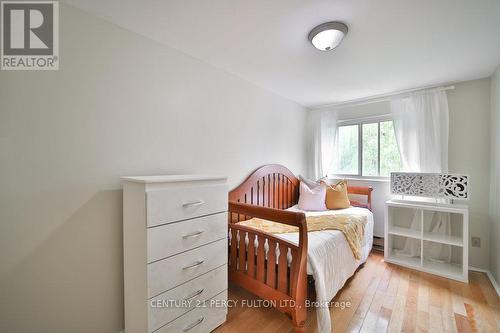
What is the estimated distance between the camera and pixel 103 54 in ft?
4.57

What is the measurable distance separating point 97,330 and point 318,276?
4.94 feet

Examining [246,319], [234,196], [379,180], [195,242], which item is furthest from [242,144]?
[379,180]

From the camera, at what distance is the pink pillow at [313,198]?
9.46 feet

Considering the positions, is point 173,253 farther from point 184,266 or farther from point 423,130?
point 423,130

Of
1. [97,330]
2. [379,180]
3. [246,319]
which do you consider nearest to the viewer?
[97,330]

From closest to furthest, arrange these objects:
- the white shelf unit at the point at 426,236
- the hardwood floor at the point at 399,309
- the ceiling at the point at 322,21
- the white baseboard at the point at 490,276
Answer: the ceiling at the point at 322,21, the hardwood floor at the point at 399,309, the white baseboard at the point at 490,276, the white shelf unit at the point at 426,236

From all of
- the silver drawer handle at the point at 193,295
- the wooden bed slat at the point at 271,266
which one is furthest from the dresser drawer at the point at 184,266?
the wooden bed slat at the point at 271,266

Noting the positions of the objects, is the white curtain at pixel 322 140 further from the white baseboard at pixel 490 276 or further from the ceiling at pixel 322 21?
the white baseboard at pixel 490 276

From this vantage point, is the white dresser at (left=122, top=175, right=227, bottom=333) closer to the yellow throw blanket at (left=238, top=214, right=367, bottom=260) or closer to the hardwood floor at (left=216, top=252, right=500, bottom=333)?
the hardwood floor at (left=216, top=252, right=500, bottom=333)

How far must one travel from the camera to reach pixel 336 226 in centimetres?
209

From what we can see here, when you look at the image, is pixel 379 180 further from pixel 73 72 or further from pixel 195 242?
pixel 73 72

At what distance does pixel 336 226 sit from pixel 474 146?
6.43ft

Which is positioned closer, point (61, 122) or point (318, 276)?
point (61, 122)

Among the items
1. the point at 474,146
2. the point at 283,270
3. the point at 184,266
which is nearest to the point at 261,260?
the point at 283,270
